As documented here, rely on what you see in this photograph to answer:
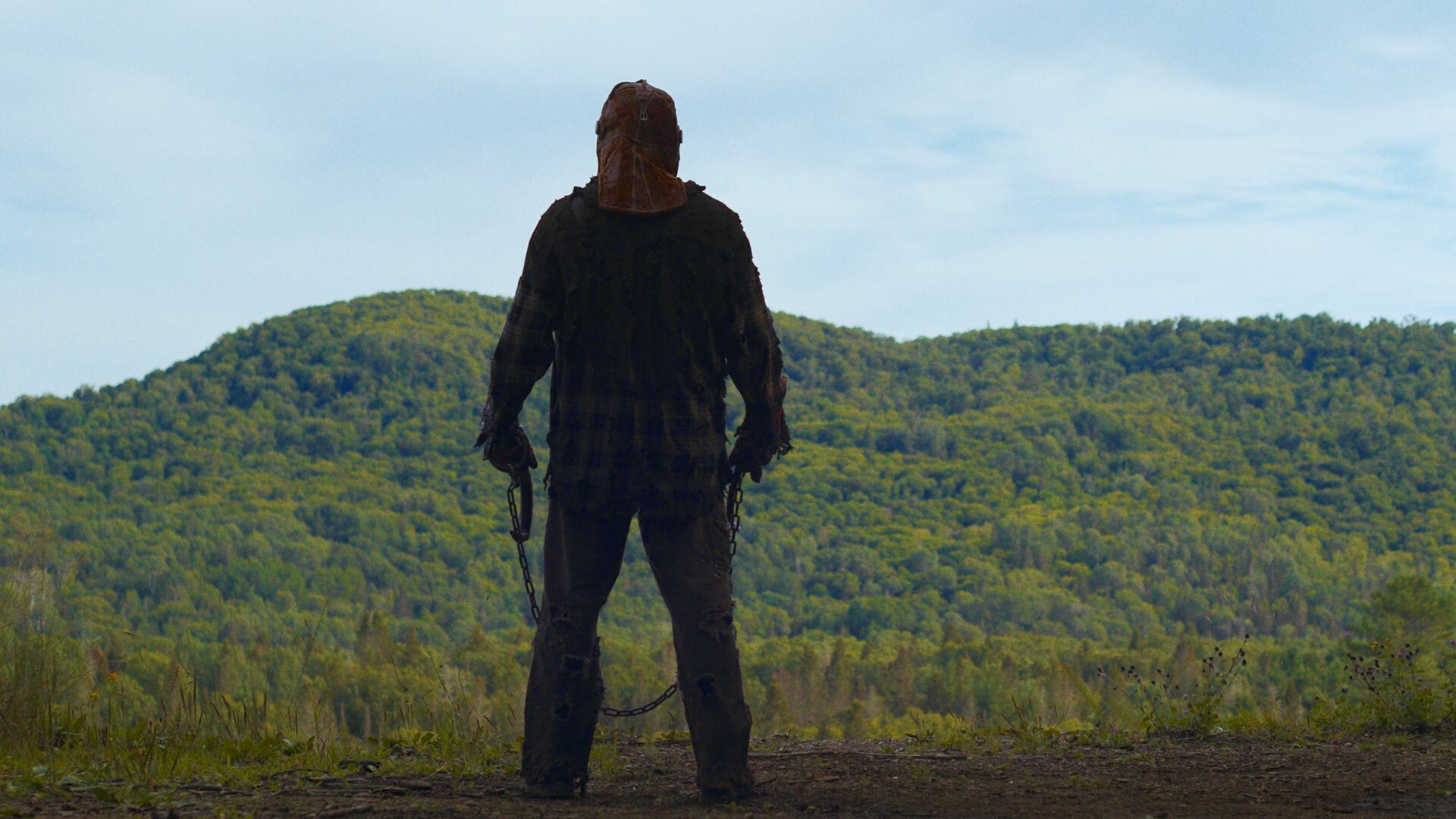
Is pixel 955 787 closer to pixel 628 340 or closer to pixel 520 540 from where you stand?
pixel 520 540

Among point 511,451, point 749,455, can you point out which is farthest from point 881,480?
point 511,451

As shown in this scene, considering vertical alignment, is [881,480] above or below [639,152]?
above

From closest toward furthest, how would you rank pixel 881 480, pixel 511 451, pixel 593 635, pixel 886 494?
pixel 593 635 → pixel 511 451 → pixel 886 494 → pixel 881 480

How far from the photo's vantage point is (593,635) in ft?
17.9

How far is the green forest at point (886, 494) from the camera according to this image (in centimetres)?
10012

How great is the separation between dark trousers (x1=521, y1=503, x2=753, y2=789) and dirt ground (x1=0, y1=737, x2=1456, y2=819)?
0.22 meters

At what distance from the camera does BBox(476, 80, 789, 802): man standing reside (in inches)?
208

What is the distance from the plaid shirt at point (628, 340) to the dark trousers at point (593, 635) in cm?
12

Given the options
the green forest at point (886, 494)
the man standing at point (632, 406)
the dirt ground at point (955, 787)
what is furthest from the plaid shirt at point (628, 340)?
the green forest at point (886, 494)

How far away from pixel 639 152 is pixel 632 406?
2.94 feet

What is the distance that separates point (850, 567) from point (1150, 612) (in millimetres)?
25476

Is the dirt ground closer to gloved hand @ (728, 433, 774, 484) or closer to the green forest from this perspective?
gloved hand @ (728, 433, 774, 484)

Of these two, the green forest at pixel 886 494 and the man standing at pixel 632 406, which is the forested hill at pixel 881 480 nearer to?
the green forest at pixel 886 494

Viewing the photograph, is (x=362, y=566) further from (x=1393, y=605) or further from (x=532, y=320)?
(x=532, y=320)
